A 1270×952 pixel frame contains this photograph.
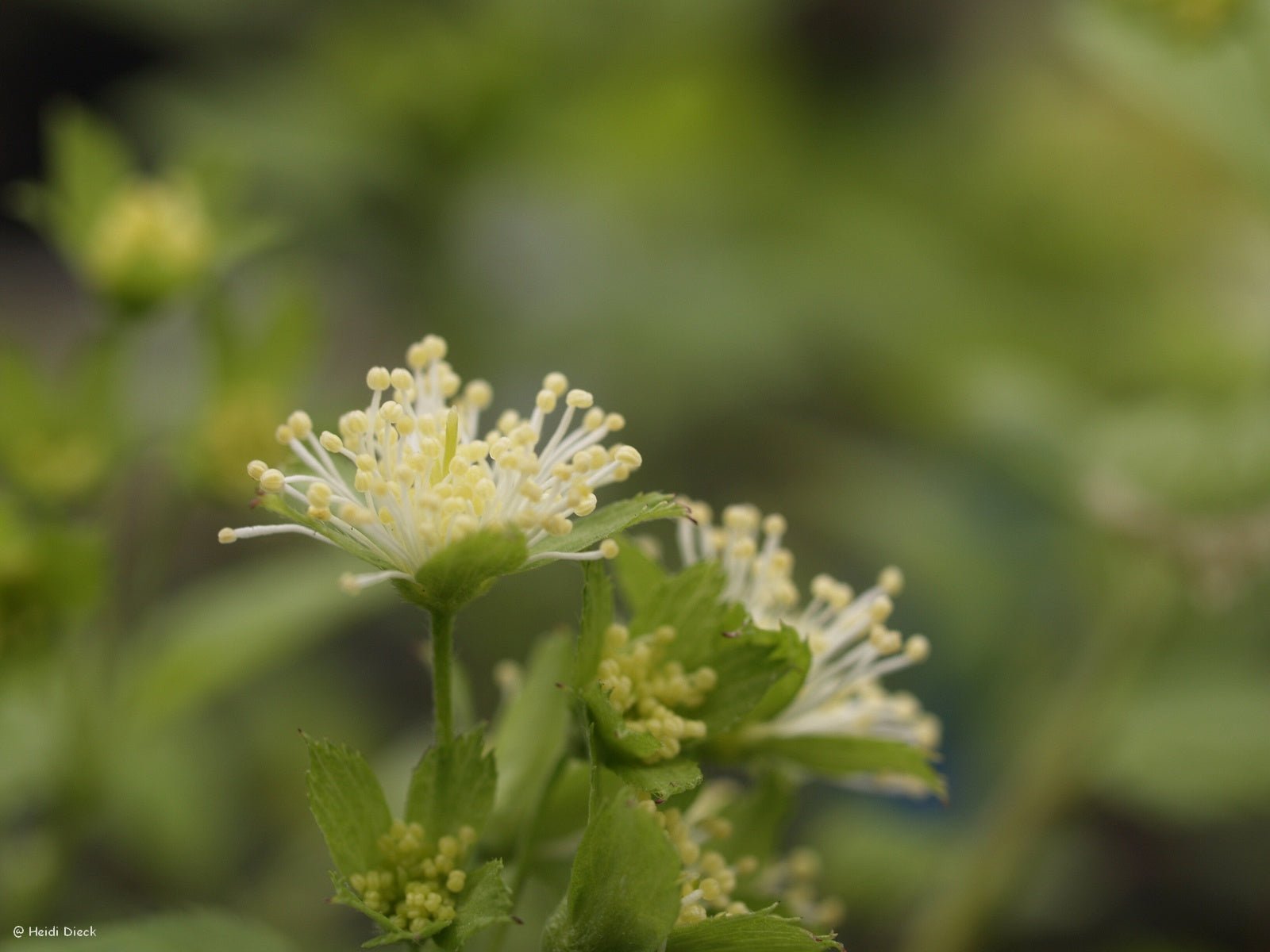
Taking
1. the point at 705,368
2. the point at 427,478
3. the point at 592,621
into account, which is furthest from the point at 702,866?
the point at 705,368

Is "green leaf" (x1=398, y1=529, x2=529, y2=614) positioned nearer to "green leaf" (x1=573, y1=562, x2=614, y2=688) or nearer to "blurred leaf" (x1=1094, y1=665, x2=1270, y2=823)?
"green leaf" (x1=573, y1=562, x2=614, y2=688)

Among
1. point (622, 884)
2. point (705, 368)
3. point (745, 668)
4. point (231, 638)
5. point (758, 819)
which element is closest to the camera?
point (622, 884)

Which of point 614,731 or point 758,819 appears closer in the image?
point 614,731

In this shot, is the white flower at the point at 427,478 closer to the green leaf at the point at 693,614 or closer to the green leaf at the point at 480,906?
the green leaf at the point at 693,614

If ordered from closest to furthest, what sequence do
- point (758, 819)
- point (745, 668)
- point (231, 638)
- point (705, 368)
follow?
point (745, 668), point (758, 819), point (231, 638), point (705, 368)

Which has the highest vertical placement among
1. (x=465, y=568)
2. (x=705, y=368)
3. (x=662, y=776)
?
(x=705, y=368)

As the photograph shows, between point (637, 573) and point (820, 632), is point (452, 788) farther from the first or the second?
point (820, 632)
